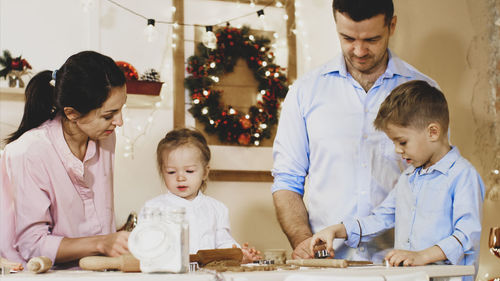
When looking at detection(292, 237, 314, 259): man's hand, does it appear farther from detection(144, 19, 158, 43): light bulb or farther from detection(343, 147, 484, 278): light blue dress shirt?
detection(144, 19, 158, 43): light bulb

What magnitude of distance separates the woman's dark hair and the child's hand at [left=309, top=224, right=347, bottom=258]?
2.71ft

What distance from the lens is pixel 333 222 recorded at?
215 cm

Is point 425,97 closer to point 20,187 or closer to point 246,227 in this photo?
point 20,187

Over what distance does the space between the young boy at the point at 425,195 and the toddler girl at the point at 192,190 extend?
2.64 ft

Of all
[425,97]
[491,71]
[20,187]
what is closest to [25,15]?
[20,187]

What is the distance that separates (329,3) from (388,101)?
2.25m

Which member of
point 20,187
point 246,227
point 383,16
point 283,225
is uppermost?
point 383,16

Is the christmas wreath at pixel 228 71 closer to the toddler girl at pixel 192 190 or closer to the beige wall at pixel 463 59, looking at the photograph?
the beige wall at pixel 463 59

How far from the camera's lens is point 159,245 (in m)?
1.10

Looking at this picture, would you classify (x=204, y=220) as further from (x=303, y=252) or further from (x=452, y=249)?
(x=452, y=249)

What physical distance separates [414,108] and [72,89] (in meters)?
1.08

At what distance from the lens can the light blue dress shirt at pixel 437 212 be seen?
1665 mm

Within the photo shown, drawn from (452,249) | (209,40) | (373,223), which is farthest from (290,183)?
(209,40)

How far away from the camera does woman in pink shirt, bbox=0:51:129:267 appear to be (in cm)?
173
